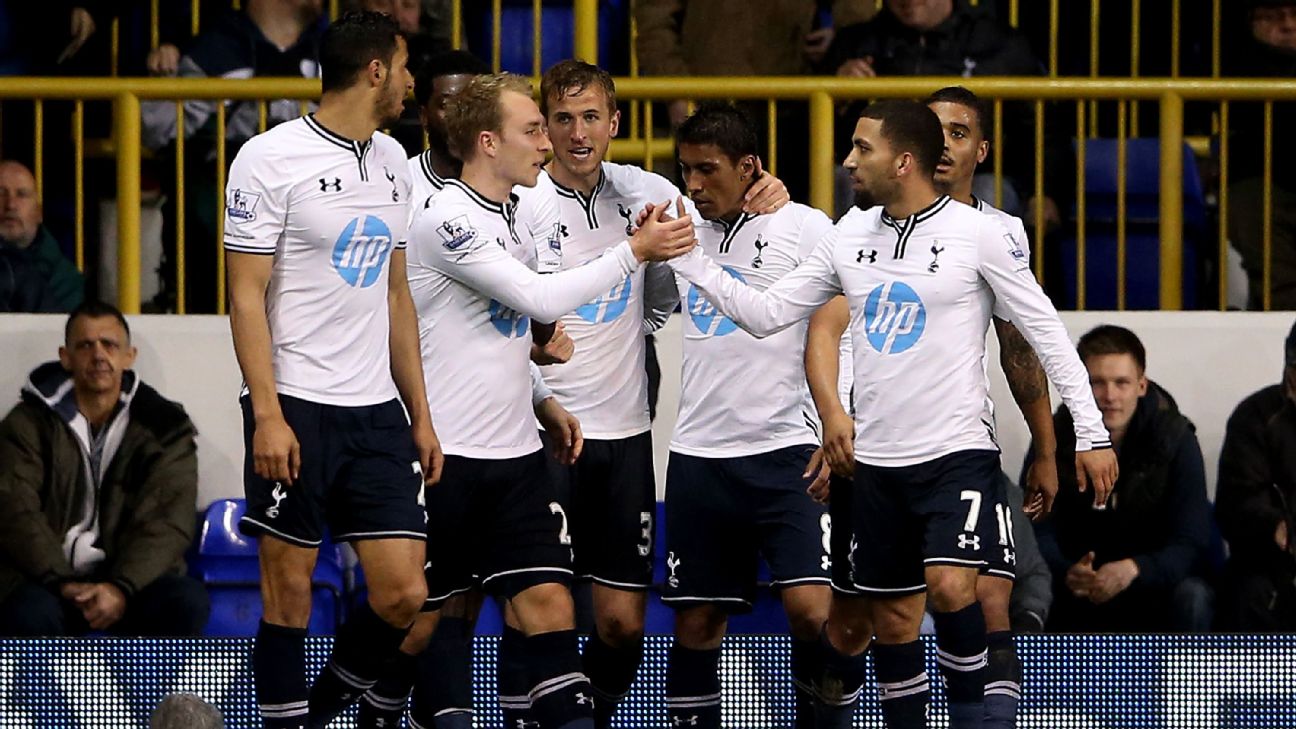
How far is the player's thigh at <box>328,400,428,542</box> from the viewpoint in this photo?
591 centimetres

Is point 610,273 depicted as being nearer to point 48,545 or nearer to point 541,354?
point 541,354

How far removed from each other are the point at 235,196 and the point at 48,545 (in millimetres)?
2736

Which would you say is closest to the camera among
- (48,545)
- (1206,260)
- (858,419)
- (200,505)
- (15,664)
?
(858,419)

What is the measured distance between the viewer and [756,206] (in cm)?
659

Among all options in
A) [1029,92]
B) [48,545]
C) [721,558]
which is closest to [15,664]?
[48,545]

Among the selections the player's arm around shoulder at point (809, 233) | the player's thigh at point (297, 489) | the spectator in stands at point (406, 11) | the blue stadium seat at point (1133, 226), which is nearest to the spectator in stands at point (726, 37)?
the spectator in stands at point (406, 11)

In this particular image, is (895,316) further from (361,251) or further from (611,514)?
(361,251)

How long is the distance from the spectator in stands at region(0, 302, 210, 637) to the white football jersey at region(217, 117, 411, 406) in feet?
8.01

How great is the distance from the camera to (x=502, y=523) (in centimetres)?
616

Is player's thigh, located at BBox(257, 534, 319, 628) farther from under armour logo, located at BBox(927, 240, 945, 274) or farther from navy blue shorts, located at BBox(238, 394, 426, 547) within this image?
under armour logo, located at BBox(927, 240, 945, 274)

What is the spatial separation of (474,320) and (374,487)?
22.4 inches

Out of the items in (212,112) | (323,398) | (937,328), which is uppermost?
(212,112)

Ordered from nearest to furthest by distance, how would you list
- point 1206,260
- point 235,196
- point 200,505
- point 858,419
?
point 235,196 → point 858,419 → point 200,505 → point 1206,260

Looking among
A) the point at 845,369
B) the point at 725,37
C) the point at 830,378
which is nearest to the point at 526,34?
the point at 725,37
